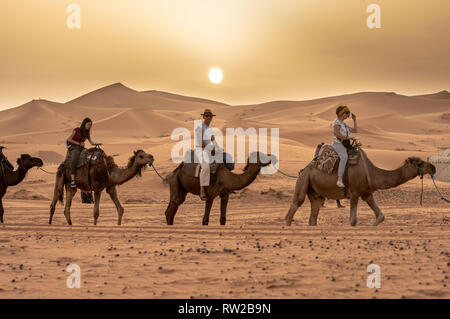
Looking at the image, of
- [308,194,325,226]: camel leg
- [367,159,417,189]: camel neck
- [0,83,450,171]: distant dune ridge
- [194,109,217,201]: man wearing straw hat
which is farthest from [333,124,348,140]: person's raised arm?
[0,83,450,171]: distant dune ridge

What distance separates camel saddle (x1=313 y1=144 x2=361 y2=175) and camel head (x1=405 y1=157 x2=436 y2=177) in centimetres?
103

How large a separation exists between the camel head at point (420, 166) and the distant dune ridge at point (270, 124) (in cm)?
2264

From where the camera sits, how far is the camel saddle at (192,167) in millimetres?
13062

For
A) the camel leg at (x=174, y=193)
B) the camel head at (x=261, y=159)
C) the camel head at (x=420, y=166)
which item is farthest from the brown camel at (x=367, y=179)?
the camel leg at (x=174, y=193)

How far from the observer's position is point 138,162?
13703 millimetres

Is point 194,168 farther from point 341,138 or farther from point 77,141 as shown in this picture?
point 341,138

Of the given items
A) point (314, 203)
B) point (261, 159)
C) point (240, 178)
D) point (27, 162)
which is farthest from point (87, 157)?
point (314, 203)

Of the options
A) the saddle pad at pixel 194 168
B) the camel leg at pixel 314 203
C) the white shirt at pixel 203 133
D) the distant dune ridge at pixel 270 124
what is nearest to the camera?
the white shirt at pixel 203 133

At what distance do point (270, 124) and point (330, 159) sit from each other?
189 feet

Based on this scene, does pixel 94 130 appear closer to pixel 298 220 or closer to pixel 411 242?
pixel 298 220

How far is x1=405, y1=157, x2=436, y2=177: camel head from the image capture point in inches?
471

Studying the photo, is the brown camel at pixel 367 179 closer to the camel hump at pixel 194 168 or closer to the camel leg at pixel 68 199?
the camel hump at pixel 194 168

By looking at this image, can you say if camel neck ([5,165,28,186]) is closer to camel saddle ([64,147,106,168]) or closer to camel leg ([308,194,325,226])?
camel saddle ([64,147,106,168])
